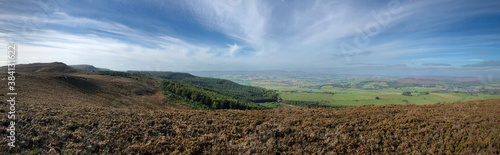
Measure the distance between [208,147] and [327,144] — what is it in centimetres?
494

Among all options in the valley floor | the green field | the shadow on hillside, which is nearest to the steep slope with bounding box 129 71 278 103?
the green field

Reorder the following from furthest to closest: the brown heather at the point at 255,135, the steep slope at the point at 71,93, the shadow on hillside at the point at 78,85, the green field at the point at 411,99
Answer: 1. the green field at the point at 411,99
2. the shadow on hillside at the point at 78,85
3. the steep slope at the point at 71,93
4. the brown heather at the point at 255,135

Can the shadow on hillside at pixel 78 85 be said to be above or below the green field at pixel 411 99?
above

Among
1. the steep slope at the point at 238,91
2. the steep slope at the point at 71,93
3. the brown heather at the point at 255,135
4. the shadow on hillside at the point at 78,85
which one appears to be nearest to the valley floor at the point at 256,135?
the brown heather at the point at 255,135

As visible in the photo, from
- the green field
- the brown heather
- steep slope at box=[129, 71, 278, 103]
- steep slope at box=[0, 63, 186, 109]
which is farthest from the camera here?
steep slope at box=[129, 71, 278, 103]

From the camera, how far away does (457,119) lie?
8.34 m

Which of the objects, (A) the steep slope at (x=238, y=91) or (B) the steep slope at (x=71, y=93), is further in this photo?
(A) the steep slope at (x=238, y=91)

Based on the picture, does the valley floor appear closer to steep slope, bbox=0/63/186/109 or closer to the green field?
steep slope, bbox=0/63/186/109

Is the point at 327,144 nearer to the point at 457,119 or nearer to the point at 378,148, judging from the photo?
the point at 378,148

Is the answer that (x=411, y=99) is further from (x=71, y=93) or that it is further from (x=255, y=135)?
(x=71, y=93)

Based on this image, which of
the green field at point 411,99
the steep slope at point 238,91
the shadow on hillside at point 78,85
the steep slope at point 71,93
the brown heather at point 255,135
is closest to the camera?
the brown heather at point 255,135

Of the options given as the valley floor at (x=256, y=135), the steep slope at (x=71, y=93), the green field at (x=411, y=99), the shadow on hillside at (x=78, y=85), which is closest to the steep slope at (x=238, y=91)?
the green field at (x=411, y=99)

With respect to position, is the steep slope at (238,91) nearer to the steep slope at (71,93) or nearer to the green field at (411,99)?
the green field at (411,99)

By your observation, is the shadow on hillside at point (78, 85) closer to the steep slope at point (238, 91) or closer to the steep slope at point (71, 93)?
the steep slope at point (71, 93)
